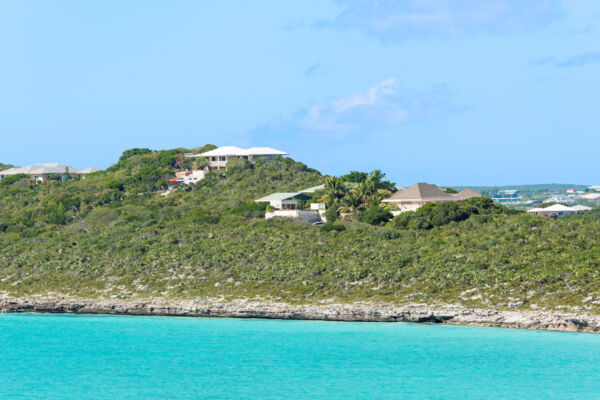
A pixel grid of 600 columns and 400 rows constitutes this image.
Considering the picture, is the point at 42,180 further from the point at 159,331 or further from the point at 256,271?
the point at 159,331

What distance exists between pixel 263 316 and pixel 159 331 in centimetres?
728

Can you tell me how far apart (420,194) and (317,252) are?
2039cm

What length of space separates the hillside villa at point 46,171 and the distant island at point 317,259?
3471 centimetres

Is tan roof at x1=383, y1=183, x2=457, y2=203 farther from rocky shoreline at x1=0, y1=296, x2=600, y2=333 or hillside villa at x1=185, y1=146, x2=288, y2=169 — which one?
hillside villa at x1=185, y1=146, x2=288, y2=169

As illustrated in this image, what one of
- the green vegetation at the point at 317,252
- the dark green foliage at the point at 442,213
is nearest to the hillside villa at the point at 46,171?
the green vegetation at the point at 317,252

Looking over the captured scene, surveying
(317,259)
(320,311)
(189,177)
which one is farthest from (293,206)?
(320,311)

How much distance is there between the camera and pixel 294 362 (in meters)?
42.0

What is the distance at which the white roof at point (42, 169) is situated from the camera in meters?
138

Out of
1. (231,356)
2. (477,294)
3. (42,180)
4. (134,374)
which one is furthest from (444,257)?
(42,180)

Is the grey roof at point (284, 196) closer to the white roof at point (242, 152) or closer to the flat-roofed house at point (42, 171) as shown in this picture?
the white roof at point (242, 152)

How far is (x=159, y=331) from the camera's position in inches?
2036

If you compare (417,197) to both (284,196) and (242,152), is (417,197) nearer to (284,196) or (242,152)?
(284,196)

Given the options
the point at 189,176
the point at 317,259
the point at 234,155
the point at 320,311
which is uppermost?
the point at 234,155

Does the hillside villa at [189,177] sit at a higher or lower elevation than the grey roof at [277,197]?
higher
